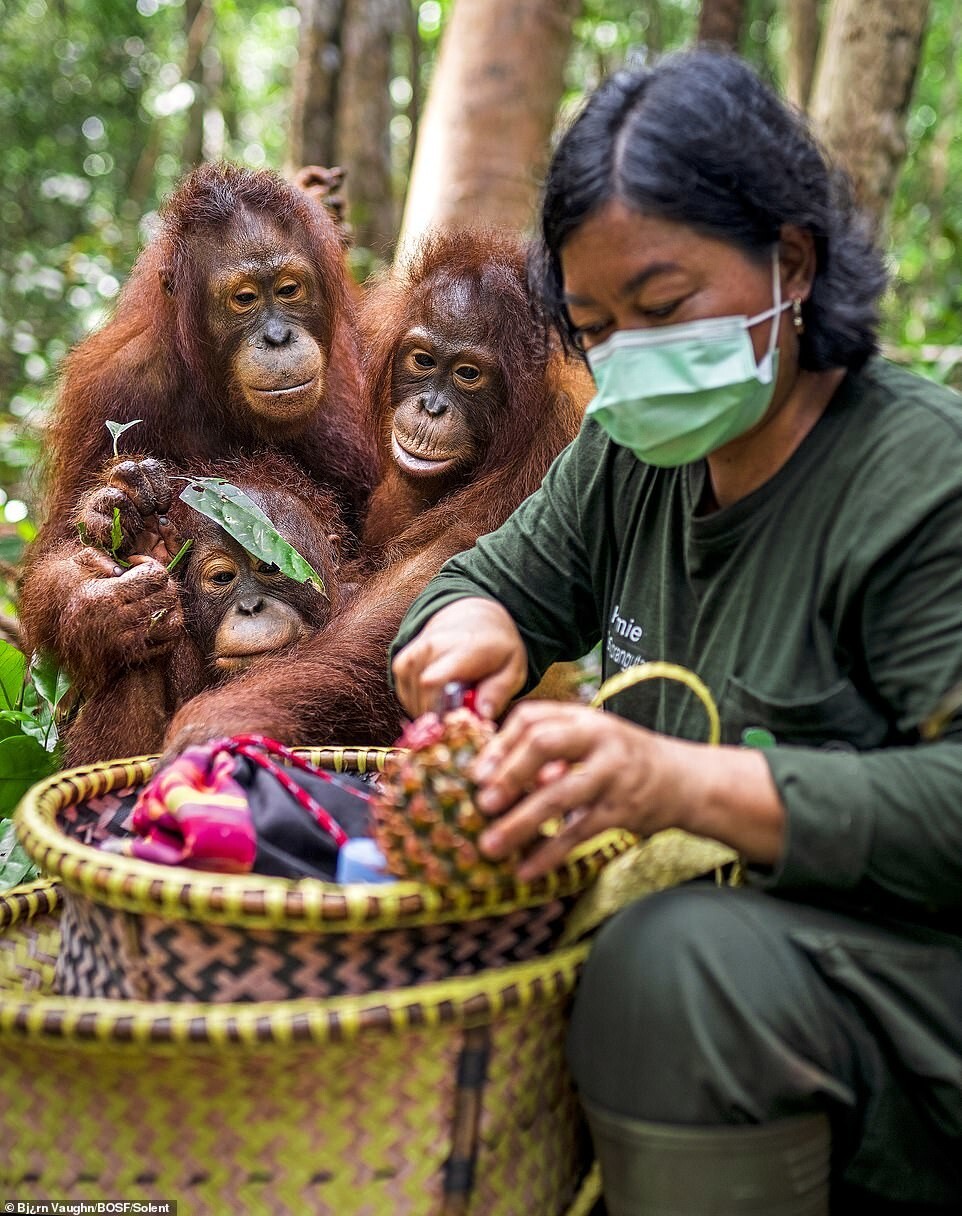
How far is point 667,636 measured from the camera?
1.81 metres

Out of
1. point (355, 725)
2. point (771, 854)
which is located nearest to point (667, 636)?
point (771, 854)

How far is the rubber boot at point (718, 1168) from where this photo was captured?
1305mm

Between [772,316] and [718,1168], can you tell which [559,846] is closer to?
[718,1168]

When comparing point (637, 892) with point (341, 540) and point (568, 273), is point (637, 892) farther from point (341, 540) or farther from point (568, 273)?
point (341, 540)

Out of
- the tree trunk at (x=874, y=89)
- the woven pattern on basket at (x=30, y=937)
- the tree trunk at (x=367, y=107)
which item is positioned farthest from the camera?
the tree trunk at (x=367, y=107)

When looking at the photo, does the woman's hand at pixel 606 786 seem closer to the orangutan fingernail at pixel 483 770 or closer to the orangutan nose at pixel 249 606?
the orangutan fingernail at pixel 483 770

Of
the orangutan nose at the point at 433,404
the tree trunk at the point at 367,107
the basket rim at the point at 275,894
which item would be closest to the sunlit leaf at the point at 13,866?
the basket rim at the point at 275,894

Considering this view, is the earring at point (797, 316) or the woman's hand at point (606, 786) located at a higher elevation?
the earring at point (797, 316)

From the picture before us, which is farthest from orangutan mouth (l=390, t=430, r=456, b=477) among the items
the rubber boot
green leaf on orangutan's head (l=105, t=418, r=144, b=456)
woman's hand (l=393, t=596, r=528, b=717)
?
the rubber boot

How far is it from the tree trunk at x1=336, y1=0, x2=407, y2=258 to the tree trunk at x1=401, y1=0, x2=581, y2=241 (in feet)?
5.37

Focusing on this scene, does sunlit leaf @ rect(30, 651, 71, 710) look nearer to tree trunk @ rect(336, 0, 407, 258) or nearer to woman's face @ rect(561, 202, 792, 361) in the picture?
woman's face @ rect(561, 202, 792, 361)

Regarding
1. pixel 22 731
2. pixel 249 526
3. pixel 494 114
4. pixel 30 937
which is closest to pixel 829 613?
pixel 30 937

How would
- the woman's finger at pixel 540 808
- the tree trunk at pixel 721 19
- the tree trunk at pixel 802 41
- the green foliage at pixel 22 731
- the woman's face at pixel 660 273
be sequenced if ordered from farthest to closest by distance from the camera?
the tree trunk at pixel 802 41 → the tree trunk at pixel 721 19 → the green foliage at pixel 22 731 → the woman's face at pixel 660 273 → the woman's finger at pixel 540 808

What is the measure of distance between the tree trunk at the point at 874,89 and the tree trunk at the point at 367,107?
2500 mm
